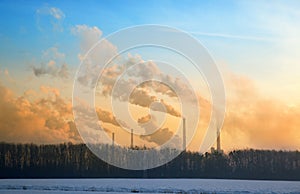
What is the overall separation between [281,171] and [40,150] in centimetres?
5193

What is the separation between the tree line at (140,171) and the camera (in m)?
83.3

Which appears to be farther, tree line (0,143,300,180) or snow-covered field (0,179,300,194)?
tree line (0,143,300,180)

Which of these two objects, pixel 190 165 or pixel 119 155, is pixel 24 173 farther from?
pixel 190 165

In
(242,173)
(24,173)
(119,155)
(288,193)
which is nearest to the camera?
(288,193)

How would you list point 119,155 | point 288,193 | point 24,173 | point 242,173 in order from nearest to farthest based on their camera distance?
1. point 288,193
2. point 24,173
3. point 242,173
4. point 119,155

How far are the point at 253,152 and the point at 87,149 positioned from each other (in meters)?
38.3

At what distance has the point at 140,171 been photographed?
86688 millimetres

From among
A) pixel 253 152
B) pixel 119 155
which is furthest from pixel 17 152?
pixel 253 152

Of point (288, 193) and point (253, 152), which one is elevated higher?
point (253, 152)

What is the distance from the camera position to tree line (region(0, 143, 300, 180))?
8331cm

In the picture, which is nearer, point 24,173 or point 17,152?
point 24,173

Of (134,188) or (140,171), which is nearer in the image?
(134,188)

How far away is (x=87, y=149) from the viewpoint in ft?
306

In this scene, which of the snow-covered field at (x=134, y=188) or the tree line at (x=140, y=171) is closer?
the snow-covered field at (x=134, y=188)
